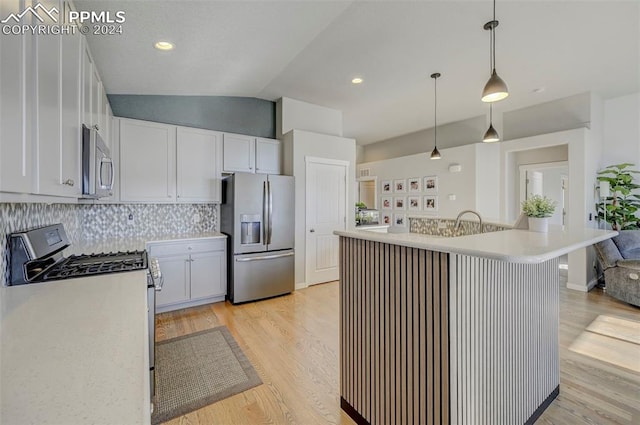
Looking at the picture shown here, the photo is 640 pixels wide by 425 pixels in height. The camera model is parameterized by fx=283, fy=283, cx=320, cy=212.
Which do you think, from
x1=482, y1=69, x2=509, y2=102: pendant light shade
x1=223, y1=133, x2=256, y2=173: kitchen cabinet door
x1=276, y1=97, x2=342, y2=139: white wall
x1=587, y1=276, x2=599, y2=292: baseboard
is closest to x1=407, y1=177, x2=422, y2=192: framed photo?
x1=276, y1=97, x2=342, y2=139: white wall

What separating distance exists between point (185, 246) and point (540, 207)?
11.7 ft

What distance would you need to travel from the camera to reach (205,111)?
13.5ft

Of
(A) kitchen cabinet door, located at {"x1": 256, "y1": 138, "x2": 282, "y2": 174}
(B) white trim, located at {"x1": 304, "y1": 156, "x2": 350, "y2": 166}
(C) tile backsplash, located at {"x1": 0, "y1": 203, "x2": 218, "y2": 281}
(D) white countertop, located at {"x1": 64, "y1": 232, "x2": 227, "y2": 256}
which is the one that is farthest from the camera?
(B) white trim, located at {"x1": 304, "y1": 156, "x2": 350, "y2": 166}

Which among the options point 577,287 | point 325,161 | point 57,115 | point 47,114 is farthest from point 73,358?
point 577,287

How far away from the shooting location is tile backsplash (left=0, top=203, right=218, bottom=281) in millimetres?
2627

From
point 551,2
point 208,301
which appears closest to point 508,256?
point 551,2

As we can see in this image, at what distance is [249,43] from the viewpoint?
8.75 feet

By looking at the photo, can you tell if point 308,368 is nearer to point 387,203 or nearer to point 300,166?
point 300,166

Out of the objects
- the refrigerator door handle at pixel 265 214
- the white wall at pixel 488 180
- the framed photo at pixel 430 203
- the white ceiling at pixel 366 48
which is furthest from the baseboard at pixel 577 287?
the refrigerator door handle at pixel 265 214

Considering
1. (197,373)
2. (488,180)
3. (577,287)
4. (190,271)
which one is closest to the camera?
(197,373)

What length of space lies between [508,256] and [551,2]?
9.18 ft

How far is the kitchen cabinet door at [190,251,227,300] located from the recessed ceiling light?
2.30 meters

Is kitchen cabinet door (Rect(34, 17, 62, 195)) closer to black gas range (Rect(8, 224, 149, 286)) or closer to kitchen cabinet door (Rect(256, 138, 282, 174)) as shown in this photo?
black gas range (Rect(8, 224, 149, 286))

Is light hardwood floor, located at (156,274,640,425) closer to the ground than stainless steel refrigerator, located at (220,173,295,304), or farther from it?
closer to the ground
